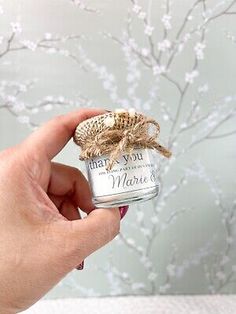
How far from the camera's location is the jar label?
2.17 feet

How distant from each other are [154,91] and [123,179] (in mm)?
405

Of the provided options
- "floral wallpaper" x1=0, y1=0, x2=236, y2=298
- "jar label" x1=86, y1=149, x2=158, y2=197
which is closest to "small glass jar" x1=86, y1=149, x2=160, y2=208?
"jar label" x1=86, y1=149, x2=158, y2=197

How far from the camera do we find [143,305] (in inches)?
42.2

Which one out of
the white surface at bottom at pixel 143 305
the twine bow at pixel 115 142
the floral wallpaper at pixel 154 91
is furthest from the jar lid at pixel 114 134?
the white surface at bottom at pixel 143 305

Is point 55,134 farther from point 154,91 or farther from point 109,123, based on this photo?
point 154,91

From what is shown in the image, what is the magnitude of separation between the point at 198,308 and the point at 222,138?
0.36m

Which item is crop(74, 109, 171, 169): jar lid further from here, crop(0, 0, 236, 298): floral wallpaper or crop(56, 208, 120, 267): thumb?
crop(0, 0, 236, 298): floral wallpaper

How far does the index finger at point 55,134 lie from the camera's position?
0.71 m

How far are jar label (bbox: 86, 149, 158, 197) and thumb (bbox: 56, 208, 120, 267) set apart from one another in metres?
0.03

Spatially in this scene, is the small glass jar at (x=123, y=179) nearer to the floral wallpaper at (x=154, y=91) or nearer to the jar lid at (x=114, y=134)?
the jar lid at (x=114, y=134)

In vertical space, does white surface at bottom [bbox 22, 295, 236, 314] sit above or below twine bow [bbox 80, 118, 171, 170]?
below

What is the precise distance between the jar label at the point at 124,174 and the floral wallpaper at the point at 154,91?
14.4 inches

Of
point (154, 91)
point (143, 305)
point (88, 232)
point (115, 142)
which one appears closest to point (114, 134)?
point (115, 142)

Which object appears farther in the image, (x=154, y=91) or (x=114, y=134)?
(x=154, y=91)
